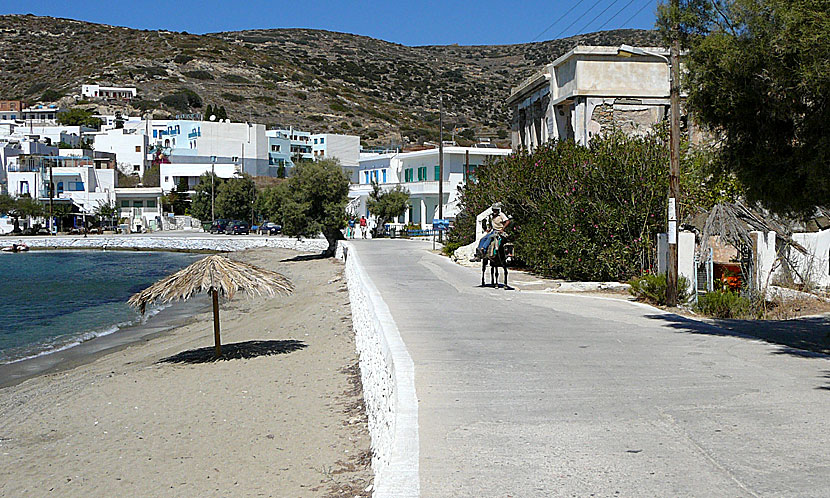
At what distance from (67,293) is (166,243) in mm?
32956

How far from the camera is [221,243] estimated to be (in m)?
66.7

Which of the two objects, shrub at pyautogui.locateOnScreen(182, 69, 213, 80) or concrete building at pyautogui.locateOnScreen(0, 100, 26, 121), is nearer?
concrete building at pyautogui.locateOnScreen(0, 100, 26, 121)

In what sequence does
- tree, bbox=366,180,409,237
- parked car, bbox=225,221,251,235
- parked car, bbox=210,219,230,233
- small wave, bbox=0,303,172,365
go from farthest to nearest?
parked car, bbox=210,219,230,233 < parked car, bbox=225,221,251,235 < tree, bbox=366,180,409,237 < small wave, bbox=0,303,172,365

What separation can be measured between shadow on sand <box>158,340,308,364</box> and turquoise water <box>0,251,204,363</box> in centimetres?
683

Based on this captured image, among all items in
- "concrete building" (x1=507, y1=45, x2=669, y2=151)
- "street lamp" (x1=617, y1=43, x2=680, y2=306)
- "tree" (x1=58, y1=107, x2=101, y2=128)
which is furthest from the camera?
"tree" (x1=58, y1=107, x2=101, y2=128)

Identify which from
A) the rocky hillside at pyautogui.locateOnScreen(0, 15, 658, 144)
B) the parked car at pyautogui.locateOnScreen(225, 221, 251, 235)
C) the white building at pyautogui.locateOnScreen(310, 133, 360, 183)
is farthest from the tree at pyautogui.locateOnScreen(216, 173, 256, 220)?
the rocky hillside at pyautogui.locateOnScreen(0, 15, 658, 144)

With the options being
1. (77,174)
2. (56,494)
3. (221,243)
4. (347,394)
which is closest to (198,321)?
(347,394)

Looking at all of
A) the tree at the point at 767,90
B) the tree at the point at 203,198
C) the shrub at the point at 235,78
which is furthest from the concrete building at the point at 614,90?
the shrub at the point at 235,78

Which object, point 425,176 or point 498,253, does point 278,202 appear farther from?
point 498,253

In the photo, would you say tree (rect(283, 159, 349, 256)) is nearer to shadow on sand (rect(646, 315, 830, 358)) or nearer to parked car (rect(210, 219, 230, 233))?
shadow on sand (rect(646, 315, 830, 358))

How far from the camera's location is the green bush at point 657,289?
16.0 metres

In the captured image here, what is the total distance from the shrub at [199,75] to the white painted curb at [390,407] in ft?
480

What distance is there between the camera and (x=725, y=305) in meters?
14.9

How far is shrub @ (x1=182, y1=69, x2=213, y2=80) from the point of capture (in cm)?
15012
